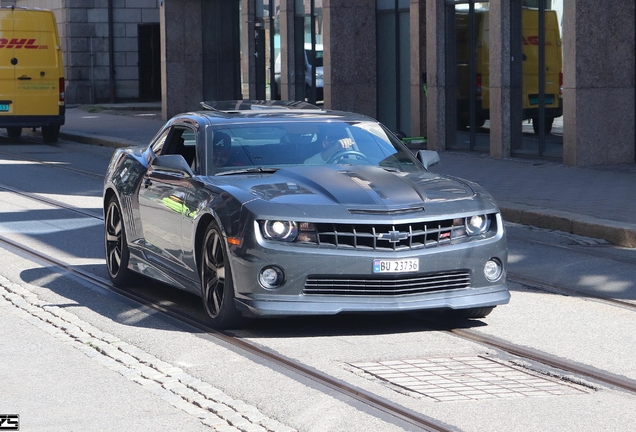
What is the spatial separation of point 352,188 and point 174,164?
1.37m

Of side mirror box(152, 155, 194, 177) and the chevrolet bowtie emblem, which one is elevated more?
side mirror box(152, 155, 194, 177)

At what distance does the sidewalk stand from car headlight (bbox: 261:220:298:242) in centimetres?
537

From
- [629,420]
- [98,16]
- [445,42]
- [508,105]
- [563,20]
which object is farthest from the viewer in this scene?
[98,16]

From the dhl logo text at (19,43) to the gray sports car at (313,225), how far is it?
17.9 meters

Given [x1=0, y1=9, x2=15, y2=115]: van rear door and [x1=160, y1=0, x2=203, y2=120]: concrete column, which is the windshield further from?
[x1=160, y1=0, x2=203, y2=120]: concrete column

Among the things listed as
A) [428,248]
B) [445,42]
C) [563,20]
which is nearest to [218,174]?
[428,248]

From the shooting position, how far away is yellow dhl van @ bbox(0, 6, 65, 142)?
2569cm

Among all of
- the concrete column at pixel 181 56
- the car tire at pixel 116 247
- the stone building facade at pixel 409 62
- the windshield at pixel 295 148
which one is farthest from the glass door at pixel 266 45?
the windshield at pixel 295 148

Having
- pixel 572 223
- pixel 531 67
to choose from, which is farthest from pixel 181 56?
pixel 572 223

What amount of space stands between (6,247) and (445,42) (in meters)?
12.6

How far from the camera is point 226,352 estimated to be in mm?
7074

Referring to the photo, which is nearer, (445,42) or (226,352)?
(226,352)

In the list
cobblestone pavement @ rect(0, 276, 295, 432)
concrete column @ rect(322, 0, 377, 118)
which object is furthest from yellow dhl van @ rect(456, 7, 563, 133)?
cobblestone pavement @ rect(0, 276, 295, 432)

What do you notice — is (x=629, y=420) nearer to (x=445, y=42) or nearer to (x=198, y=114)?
(x=198, y=114)
